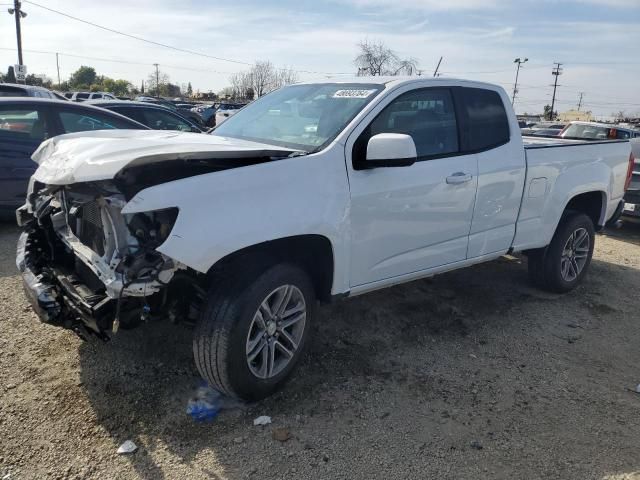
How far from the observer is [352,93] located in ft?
12.4

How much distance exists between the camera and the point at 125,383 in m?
3.36

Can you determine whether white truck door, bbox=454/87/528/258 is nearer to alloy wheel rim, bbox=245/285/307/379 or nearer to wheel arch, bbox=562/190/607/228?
wheel arch, bbox=562/190/607/228

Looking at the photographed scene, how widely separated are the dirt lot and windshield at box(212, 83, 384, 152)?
1.54 meters

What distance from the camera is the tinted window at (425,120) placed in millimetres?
3670

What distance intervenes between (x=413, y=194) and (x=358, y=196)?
1.69 ft

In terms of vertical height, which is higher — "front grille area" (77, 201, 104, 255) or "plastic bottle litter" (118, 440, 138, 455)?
"front grille area" (77, 201, 104, 255)

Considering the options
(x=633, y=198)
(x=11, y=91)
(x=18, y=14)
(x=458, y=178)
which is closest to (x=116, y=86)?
(x=18, y=14)

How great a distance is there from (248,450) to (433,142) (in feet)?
8.10

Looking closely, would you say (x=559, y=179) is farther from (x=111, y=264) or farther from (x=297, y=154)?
(x=111, y=264)

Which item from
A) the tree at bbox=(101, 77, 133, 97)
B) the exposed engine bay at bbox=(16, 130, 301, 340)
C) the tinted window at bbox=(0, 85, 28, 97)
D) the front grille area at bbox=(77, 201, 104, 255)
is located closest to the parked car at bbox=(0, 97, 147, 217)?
the exposed engine bay at bbox=(16, 130, 301, 340)

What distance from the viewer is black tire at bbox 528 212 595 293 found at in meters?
5.18

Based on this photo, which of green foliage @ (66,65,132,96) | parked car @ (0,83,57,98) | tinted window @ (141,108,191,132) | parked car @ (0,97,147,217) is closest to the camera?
parked car @ (0,97,147,217)

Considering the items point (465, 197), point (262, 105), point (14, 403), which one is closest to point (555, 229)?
point (465, 197)

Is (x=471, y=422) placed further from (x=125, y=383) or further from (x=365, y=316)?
(x=125, y=383)
